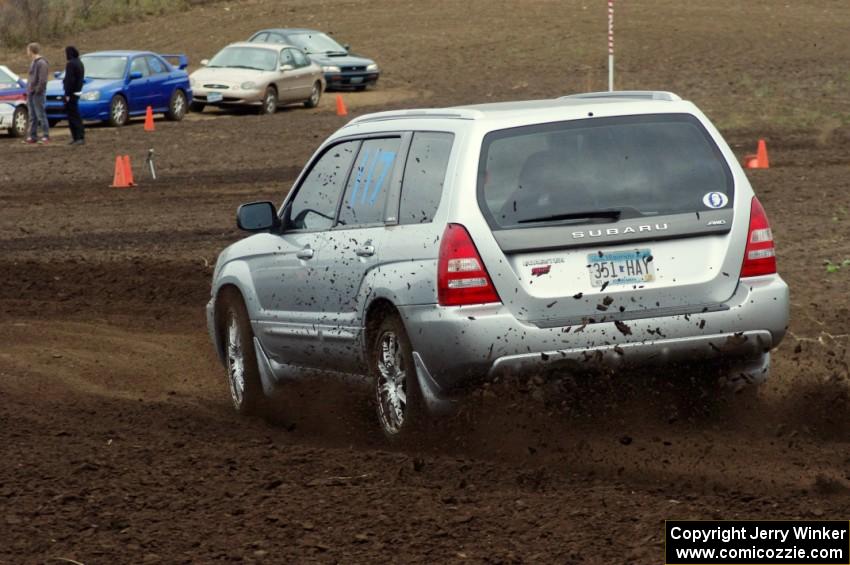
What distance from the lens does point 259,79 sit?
115 ft

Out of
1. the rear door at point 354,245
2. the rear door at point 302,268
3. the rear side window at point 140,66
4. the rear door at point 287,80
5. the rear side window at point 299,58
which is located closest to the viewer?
the rear door at point 354,245

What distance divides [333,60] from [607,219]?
33.9 meters

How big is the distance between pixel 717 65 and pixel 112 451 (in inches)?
1332

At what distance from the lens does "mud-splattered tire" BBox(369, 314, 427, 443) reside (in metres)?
7.86

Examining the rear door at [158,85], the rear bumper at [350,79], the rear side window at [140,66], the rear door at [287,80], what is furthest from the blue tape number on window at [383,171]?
the rear bumper at [350,79]

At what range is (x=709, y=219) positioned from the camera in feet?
25.6

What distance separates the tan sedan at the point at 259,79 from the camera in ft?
115

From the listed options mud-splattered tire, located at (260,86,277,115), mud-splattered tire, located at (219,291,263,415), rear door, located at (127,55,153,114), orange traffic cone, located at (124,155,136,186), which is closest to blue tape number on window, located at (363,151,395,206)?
mud-splattered tire, located at (219,291,263,415)

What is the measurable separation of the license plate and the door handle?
122 cm

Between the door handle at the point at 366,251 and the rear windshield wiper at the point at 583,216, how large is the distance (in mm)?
971

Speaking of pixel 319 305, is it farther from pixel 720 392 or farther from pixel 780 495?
pixel 780 495

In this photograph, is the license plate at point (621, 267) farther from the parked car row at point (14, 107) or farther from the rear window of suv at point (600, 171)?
the parked car row at point (14, 107)

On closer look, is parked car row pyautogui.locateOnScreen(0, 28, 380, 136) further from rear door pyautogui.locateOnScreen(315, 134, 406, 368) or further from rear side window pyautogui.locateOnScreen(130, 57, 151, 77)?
rear door pyautogui.locateOnScreen(315, 134, 406, 368)

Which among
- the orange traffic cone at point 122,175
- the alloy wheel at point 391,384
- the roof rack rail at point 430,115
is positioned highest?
the roof rack rail at point 430,115
